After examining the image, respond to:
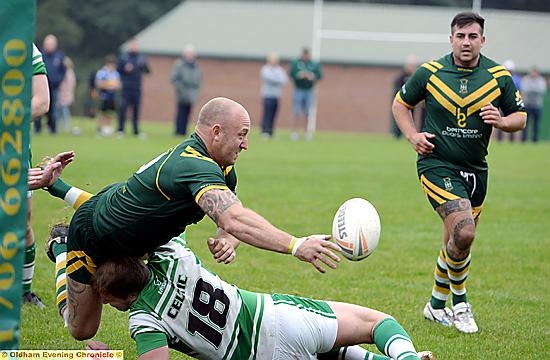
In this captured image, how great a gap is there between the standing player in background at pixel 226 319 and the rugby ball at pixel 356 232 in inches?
16.3

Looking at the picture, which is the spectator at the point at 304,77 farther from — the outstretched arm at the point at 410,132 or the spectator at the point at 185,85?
the outstretched arm at the point at 410,132

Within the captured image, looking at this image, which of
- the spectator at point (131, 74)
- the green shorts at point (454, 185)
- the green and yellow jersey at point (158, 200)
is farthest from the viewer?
the spectator at point (131, 74)

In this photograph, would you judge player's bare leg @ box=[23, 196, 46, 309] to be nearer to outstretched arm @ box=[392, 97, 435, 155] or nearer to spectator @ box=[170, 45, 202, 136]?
outstretched arm @ box=[392, 97, 435, 155]

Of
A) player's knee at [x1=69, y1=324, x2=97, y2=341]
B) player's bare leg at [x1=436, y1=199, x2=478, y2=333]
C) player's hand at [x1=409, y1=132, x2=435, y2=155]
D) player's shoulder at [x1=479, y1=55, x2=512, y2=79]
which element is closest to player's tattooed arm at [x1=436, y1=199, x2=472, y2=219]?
player's bare leg at [x1=436, y1=199, x2=478, y2=333]

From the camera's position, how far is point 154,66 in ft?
153

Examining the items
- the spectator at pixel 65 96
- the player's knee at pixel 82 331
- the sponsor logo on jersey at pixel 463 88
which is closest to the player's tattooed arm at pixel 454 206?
the sponsor logo on jersey at pixel 463 88

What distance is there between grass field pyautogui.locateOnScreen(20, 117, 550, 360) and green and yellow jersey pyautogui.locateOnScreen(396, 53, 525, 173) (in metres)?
1.30

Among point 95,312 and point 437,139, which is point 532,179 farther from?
point 95,312

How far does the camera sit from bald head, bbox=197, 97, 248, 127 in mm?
5578

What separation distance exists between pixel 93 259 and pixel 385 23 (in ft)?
130

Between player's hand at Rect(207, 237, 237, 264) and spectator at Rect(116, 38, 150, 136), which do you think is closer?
player's hand at Rect(207, 237, 237, 264)

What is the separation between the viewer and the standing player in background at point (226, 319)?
18.5 ft

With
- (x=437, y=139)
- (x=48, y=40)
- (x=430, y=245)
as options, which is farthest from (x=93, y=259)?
(x=48, y=40)

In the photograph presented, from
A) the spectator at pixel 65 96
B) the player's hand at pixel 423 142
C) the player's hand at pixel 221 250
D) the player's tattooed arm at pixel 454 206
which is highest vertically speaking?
the player's hand at pixel 423 142
